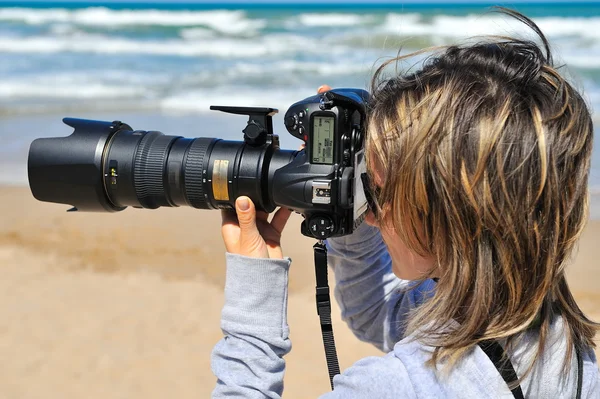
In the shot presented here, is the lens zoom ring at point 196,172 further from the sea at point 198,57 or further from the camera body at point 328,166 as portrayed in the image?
the sea at point 198,57

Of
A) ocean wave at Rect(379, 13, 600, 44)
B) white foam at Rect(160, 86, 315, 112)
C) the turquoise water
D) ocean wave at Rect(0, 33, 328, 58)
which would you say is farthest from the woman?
ocean wave at Rect(379, 13, 600, 44)

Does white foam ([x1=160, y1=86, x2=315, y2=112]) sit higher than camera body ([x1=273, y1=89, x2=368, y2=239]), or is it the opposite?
white foam ([x1=160, y1=86, x2=315, y2=112])

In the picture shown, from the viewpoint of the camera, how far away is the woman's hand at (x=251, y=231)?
1.20 m

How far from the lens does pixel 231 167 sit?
4.25 ft

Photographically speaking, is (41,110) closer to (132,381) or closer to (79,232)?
(79,232)

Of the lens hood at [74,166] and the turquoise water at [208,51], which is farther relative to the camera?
the turquoise water at [208,51]

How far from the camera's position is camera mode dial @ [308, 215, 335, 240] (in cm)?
121

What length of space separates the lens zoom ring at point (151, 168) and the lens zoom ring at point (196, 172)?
50 millimetres

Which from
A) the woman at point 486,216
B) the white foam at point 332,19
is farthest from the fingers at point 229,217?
the white foam at point 332,19

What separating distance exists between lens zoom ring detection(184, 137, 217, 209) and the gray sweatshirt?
0.20 m

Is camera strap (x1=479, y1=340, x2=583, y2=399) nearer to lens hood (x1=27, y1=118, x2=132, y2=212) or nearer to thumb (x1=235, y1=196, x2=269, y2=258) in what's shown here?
thumb (x1=235, y1=196, x2=269, y2=258)

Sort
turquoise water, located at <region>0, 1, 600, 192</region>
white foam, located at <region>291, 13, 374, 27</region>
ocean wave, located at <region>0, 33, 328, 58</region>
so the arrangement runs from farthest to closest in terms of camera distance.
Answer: white foam, located at <region>291, 13, 374, 27</region>
ocean wave, located at <region>0, 33, 328, 58</region>
turquoise water, located at <region>0, 1, 600, 192</region>

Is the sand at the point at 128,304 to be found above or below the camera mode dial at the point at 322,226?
below

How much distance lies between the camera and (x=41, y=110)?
566cm
